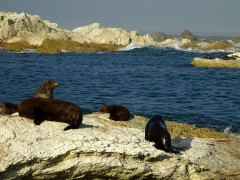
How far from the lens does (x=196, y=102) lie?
18812 mm

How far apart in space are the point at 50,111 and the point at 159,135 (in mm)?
2082

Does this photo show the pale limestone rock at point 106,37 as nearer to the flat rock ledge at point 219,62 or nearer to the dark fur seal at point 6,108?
the flat rock ledge at point 219,62

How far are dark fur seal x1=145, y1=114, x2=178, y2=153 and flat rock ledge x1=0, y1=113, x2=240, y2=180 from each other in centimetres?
32

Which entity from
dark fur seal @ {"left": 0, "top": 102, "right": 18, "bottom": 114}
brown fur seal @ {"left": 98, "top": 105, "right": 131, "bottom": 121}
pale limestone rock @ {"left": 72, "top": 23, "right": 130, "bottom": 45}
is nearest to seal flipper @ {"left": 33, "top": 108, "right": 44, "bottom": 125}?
dark fur seal @ {"left": 0, "top": 102, "right": 18, "bottom": 114}

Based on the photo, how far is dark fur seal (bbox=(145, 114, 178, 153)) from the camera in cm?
770

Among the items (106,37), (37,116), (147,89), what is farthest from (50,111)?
(106,37)

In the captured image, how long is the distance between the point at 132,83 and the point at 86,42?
139 ft

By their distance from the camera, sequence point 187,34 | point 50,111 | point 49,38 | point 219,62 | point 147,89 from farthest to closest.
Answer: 1. point 187,34
2. point 49,38
3. point 219,62
4. point 147,89
5. point 50,111

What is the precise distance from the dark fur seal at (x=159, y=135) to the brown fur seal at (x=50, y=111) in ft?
4.66

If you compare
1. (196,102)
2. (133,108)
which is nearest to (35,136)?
(133,108)

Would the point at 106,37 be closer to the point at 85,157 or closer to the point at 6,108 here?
the point at 6,108

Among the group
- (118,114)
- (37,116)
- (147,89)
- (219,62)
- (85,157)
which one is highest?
(37,116)

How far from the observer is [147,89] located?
23141mm

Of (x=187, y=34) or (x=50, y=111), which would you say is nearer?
(x=50, y=111)
